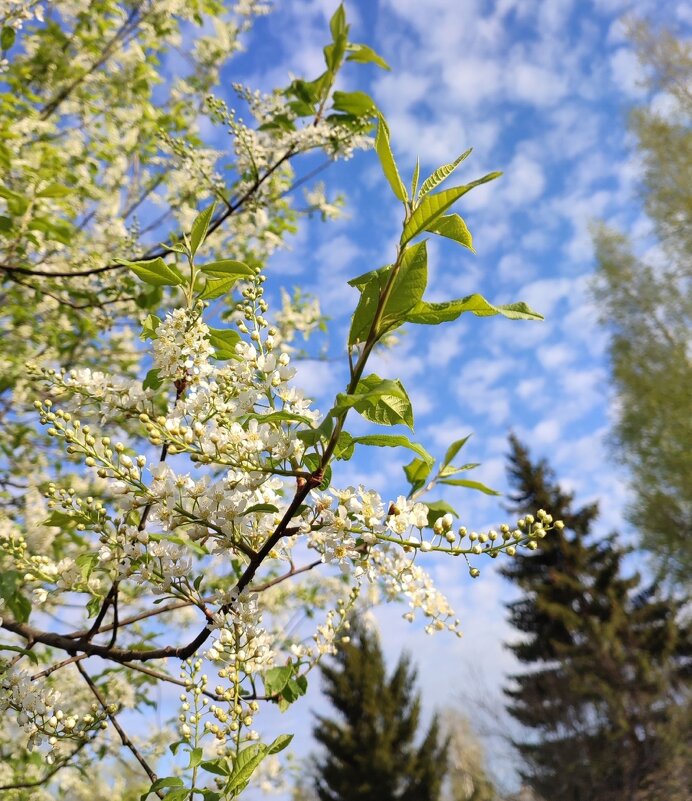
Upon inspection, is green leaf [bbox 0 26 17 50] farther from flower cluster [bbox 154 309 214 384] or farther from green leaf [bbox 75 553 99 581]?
green leaf [bbox 75 553 99 581]

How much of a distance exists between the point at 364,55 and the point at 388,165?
1670mm

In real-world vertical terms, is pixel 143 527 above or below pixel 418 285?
below

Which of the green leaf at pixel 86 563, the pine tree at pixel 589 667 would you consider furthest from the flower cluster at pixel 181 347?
the pine tree at pixel 589 667

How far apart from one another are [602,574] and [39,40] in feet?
53.1

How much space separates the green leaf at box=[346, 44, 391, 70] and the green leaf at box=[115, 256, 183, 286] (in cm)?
157

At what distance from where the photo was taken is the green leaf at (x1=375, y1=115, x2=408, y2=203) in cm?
90

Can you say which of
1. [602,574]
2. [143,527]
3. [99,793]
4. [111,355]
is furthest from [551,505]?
[143,527]

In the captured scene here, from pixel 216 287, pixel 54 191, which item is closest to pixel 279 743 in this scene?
pixel 216 287

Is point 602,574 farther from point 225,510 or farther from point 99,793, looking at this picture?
point 225,510

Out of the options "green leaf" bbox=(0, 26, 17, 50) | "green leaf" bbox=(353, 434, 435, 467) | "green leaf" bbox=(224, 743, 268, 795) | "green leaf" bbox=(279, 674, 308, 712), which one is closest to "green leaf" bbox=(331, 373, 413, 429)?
"green leaf" bbox=(353, 434, 435, 467)

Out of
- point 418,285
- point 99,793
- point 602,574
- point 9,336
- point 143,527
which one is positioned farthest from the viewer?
point 602,574

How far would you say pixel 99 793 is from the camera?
29.9 feet

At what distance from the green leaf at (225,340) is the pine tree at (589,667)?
12035 mm

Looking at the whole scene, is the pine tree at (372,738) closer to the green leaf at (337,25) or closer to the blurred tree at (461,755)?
the blurred tree at (461,755)
